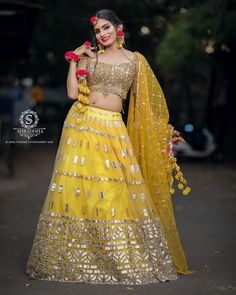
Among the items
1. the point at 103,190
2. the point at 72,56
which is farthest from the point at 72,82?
the point at 103,190

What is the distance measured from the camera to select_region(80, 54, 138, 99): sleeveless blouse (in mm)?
5227

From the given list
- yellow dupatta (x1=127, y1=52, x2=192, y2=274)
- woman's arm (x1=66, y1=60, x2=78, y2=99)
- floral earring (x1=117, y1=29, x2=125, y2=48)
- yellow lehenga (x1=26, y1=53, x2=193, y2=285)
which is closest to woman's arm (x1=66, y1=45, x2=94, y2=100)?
woman's arm (x1=66, y1=60, x2=78, y2=99)

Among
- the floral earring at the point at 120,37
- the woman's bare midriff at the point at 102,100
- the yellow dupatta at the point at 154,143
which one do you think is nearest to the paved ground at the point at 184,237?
the yellow dupatta at the point at 154,143

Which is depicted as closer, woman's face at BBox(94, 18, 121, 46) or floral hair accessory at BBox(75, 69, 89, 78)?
floral hair accessory at BBox(75, 69, 89, 78)

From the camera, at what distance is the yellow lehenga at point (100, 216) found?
5.04m

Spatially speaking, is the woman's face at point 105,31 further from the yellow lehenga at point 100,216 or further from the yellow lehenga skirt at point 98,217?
the yellow lehenga skirt at point 98,217

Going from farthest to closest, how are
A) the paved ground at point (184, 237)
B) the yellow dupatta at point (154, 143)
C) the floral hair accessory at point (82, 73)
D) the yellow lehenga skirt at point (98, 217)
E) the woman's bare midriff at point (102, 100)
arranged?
the yellow dupatta at point (154, 143)
the woman's bare midriff at point (102, 100)
the floral hair accessory at point (82, 73)
the yellow lehenga skirt at point (98, 217)
the paved ground at point (184, 237)

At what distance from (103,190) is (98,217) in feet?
0.71

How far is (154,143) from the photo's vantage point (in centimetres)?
556

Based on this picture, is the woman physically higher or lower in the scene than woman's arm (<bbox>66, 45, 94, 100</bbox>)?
lower

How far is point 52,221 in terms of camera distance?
17.0 ft

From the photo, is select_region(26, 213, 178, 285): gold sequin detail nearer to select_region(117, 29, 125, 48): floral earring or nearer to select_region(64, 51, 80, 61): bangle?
select_region(64, 51, 80, 61): bangle

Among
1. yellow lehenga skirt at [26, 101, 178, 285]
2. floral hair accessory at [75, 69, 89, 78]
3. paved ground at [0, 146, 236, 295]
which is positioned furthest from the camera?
floral hair accessory at [75, 69, 89, 78]

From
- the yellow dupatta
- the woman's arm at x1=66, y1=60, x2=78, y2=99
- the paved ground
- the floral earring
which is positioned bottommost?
the paved ground
